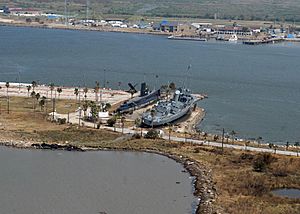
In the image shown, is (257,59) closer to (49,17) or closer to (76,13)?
(49,17)

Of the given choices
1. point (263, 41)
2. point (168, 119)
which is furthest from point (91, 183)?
point (263, 41)

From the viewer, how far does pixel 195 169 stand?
17.3 metres

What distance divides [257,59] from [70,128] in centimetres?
3445

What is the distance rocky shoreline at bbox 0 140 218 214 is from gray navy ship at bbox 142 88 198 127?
413 centimetres

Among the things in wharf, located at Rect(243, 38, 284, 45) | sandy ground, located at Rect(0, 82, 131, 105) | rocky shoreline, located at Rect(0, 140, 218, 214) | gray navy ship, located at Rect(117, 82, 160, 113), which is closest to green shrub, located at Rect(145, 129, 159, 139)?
rocky shoreline, located at Rect(0, 140, 218, 214)

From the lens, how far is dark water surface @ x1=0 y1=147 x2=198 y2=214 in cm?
1448

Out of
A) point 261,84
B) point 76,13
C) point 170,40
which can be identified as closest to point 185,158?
point 261,84

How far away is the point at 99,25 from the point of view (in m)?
82.8

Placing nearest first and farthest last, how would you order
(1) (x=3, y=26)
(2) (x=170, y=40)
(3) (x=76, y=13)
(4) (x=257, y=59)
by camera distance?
1. (4) (x=257, y=59)
2. (2) (x=170, y=40)
3. (1) (x=3, y=26)
4. (3) (x=76, y=13)

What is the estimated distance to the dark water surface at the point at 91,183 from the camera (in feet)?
47.5

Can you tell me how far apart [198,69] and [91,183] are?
29.1 metres

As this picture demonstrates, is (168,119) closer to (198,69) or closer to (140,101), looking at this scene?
(140,101)

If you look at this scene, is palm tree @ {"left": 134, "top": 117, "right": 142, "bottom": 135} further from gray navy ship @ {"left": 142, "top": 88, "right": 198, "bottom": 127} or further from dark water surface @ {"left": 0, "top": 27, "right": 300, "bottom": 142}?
dark water surface @ {"left": 0, "top": 27, "right": 300, "bottom": 142}

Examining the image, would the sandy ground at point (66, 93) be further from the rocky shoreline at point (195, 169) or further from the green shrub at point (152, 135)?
the rocky shoreline at point (195, 169)
